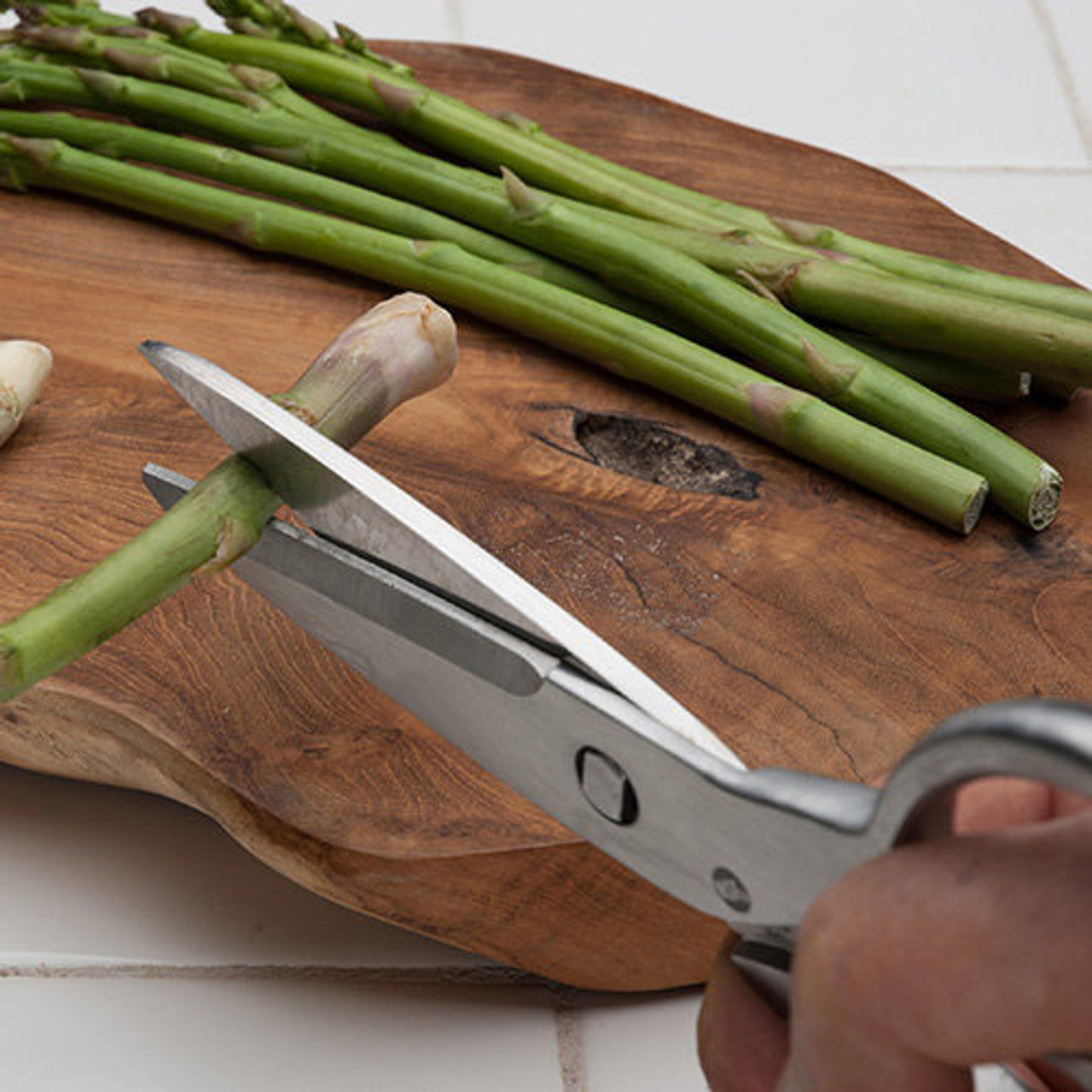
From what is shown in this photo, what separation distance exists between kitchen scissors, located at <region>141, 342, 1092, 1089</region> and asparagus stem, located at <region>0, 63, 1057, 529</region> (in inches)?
15.3

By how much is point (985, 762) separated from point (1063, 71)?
1.63 metres

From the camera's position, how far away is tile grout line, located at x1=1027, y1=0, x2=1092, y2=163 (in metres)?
1.78

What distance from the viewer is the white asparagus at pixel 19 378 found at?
3.33 ft

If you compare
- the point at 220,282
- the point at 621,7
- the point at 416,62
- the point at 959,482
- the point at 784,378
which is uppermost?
the point at 621,7

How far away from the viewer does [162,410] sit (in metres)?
1.08

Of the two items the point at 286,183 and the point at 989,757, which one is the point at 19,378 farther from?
the point at 989,757

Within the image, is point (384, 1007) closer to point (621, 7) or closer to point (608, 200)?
point (608, 200)

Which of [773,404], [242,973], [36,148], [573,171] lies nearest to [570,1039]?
[242,973]

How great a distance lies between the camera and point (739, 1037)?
615 millimetres

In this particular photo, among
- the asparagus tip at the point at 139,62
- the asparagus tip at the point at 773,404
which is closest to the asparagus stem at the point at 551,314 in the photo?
the asparagus tip at the point at 773,404

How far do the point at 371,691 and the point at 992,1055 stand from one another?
1.70ft

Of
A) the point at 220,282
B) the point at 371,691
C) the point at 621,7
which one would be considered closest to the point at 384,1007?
the point at 371,691

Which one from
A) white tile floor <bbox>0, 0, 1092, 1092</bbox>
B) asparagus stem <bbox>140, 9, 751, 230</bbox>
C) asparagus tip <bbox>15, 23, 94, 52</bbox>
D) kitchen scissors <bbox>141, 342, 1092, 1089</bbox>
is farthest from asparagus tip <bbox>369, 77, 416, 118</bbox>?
white tile floor <bbox>0, 0, 1092, 1092</bbox>

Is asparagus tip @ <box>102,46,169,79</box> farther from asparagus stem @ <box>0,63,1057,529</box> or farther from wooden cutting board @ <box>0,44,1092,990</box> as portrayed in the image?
wooden cutting board @ <box>0,44,1092,990</box>
